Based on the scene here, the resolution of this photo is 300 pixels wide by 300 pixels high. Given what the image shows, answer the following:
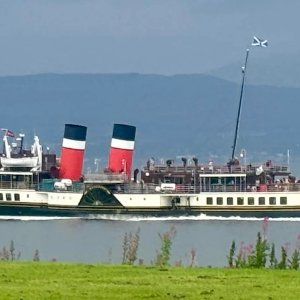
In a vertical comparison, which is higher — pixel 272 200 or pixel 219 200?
pixel 272 200

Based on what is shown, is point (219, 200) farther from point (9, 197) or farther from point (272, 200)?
point (9, 197)

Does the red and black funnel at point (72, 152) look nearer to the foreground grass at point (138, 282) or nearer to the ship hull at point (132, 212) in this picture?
the ship hull at point (132, 212)

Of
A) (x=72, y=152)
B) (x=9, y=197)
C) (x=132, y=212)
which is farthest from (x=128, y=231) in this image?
(x=72, y=152)

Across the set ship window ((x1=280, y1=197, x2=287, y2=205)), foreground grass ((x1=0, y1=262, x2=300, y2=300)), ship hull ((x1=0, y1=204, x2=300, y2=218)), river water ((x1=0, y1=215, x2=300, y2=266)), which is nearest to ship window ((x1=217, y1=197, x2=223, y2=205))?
ship hull ((x1=0, y1=204, x2=300, y2=218))

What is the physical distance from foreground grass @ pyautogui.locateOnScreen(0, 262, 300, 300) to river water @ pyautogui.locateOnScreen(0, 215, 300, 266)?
1766 cm

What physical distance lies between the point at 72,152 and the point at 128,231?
1410cm

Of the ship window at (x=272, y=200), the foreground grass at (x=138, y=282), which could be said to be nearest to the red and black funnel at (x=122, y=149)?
the ship window at (x=272, y=200)

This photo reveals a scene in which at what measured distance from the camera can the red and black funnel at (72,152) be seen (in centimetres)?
6769

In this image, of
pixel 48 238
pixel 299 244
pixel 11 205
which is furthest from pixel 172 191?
pixel 299 244

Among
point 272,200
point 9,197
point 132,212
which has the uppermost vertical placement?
point 272,200

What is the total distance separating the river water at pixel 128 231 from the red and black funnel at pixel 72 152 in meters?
4.58

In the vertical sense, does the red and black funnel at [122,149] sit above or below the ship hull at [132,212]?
above

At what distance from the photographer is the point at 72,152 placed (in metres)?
68.2

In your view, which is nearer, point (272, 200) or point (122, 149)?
point (272, 200)
